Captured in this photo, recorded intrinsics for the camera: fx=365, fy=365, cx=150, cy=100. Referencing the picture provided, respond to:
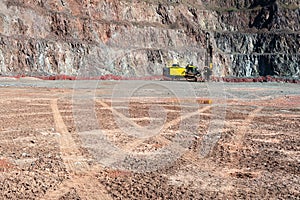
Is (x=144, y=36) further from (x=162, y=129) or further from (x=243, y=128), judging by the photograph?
(x=162, y=129)

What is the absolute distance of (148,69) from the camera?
66.4 m

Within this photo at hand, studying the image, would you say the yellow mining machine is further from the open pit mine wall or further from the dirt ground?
the dirt ground

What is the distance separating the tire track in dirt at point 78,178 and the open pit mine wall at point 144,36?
148ft

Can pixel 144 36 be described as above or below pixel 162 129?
above

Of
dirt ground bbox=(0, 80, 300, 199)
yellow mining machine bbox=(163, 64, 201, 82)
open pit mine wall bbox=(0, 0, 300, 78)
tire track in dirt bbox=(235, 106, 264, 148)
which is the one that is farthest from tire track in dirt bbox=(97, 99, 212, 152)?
open pit mine wall bbox=(0, 0, 300, 78)

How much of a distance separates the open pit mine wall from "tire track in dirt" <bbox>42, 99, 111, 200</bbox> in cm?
4518

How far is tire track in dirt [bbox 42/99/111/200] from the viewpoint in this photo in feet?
16.6

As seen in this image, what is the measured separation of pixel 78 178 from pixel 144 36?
66557mm

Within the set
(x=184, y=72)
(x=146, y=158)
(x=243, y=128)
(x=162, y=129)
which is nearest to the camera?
(x=146, y=158)

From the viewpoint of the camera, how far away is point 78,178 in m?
5.78

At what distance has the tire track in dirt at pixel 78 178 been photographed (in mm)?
5051

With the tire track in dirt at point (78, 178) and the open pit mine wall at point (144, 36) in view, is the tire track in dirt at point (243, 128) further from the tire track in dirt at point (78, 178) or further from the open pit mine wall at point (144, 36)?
the open pit mine wall at point (144, 36)

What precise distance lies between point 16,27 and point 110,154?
54008mm

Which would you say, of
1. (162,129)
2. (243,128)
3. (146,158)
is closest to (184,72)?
(243,128)
